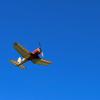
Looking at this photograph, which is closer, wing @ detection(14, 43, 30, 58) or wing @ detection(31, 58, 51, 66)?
wing @ detection(14, 43, 30, 58)

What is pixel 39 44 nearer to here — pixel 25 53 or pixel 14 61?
pixel 25 53

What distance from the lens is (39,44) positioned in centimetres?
12031

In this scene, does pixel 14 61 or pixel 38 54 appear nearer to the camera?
pixel 38 54

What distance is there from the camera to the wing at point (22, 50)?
11606 centimetres

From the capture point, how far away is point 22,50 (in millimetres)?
116750

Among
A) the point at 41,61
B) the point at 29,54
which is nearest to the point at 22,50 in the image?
the point at 29,54

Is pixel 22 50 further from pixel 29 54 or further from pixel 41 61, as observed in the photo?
pixel 41 61

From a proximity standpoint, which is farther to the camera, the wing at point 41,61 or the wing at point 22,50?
the wing at point 41,61

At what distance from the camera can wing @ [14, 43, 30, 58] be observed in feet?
381

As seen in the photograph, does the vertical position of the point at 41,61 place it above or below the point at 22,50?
above

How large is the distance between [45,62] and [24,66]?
7488mm

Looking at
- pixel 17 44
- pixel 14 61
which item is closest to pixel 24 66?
pixel 14 61

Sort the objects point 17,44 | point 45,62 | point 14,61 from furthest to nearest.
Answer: point 14,61 < point 45,62 < point 17,44

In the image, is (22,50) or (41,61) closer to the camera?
(22,50)
